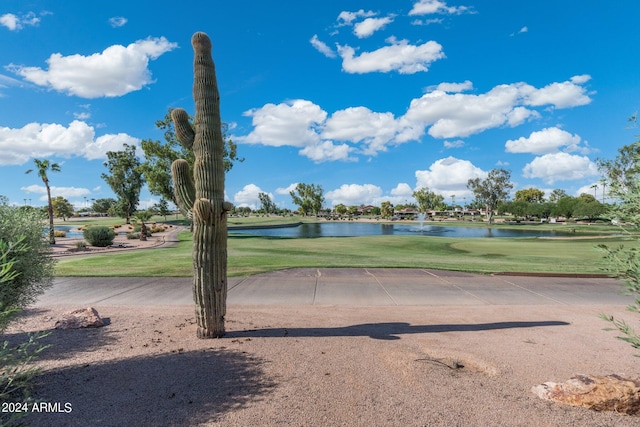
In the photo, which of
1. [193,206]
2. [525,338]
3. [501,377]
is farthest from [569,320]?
[193,206]

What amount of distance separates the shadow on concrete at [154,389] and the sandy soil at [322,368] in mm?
20

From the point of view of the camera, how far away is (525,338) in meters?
7.08

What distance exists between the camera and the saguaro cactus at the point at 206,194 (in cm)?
688

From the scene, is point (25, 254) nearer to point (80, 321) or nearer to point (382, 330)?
point (80, 321)

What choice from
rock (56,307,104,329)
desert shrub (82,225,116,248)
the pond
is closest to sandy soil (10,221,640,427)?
rock (56,307,104,329)

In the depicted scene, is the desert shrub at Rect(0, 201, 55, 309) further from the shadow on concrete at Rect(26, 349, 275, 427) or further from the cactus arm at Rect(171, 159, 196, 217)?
the cactus arm at Rect(171, 159, 196, 217)

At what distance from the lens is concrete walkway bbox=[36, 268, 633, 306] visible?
33.6 feet

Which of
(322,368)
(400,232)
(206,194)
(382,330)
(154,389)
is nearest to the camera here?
(154,389)

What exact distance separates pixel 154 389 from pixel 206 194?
3.63 m

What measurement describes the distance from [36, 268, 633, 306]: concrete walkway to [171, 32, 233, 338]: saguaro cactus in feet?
10.2

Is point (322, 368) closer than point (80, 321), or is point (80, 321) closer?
point (322, 368)

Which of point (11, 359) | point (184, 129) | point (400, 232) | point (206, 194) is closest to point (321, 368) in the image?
point (11, 359)

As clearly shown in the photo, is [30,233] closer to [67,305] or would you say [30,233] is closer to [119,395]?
[119,395]

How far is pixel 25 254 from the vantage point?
5.09 m
